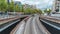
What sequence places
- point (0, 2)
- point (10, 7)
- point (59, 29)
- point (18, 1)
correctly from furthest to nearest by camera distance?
point (18, 1), point (10, 7), point (0, 2), point (59, 29)

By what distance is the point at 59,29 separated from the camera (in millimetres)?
10992

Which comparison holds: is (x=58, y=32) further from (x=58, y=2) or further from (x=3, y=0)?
(x=58, y=2)

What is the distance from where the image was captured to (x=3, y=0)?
76.3 m

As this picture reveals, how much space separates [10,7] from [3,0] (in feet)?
77.3

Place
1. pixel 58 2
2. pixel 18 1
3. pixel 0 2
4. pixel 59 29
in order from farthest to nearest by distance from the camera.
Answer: pixel 18 1
pixel 58 2
pixel 0 2
pixel 59 29

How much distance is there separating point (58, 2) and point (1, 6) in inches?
2233

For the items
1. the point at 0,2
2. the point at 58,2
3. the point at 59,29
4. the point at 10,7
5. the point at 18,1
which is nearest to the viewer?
the point at 59,29

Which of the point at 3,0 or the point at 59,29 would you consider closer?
the point at 59,29

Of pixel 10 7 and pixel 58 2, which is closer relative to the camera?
pixel 10 7

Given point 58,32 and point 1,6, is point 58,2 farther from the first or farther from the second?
point 58,32

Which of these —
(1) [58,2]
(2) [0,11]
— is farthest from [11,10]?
(1) [58,2]

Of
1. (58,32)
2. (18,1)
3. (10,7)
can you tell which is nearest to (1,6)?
(10,7)

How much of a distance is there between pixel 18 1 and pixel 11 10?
7674cm

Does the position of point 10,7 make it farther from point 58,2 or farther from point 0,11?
point 58,2
